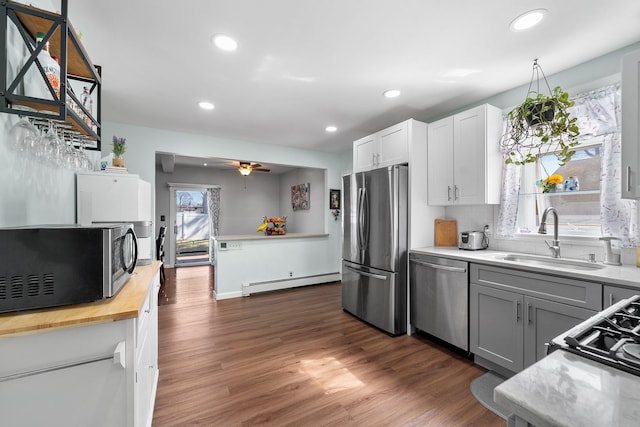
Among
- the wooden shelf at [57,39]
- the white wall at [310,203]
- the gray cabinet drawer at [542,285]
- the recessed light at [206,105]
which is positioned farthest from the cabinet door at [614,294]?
the white wall at [310,203]

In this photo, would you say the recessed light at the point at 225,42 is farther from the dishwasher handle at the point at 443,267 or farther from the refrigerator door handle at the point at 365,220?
the dishwasher handle at the point at 443,267

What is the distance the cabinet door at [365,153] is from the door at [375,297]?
1293mm

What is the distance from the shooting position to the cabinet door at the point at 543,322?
1.78m

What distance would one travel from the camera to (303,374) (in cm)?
222

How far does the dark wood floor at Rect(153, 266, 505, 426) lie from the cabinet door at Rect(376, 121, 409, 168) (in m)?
1.95

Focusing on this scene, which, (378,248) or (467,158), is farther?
(378,248)

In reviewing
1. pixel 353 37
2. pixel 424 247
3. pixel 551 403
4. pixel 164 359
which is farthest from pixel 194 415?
pixel 353 37

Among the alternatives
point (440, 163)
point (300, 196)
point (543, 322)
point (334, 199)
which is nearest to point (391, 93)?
point (440, 163)

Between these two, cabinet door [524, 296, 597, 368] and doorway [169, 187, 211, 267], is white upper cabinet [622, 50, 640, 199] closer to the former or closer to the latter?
cabinet door [524, 296, 597, 368]

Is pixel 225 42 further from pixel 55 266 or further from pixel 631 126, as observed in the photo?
pixel 631 126

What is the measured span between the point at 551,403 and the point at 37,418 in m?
1.52

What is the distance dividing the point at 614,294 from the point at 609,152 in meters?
1.10

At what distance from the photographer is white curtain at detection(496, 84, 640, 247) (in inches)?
77.5

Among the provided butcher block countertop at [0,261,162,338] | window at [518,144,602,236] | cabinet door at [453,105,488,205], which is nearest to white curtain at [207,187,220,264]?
cabinet door at [453,105,488,205]
